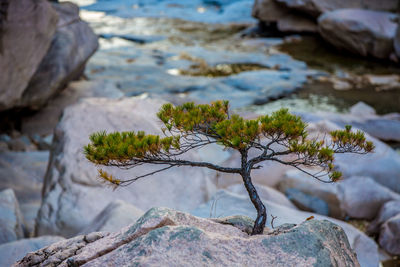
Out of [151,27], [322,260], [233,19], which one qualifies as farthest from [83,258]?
[233,19]

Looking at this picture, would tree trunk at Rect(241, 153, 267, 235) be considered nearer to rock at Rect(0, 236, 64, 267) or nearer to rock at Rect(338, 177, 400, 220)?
rock at Rect(0, 236, 64, 267)

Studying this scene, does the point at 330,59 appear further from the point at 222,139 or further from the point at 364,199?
the point at 222,139

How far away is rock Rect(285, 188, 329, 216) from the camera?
433cm

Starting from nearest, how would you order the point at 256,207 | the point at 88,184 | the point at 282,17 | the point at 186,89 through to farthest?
the point at 256,207
the point at 88,184
the point at 186,89
the point at 282,17

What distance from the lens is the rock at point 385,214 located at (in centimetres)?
414

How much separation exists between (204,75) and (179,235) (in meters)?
8.28

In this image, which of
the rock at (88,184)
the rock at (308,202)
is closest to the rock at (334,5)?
the rock at (308,202)

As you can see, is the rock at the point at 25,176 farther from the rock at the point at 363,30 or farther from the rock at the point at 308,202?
the rock at the point at 363,30

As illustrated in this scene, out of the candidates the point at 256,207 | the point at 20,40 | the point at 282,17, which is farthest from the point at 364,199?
the point at 282,17

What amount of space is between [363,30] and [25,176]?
29.6ft

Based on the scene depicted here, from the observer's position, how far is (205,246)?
1.59m

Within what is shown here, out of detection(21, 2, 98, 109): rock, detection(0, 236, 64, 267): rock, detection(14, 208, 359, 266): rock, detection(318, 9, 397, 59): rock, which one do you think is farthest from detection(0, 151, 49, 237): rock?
detection(318, 9, 397, 59): rock

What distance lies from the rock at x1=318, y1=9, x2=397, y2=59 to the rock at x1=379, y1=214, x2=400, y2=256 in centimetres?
794

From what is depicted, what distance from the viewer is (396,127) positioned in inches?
267
